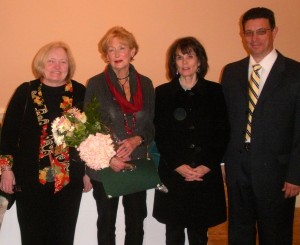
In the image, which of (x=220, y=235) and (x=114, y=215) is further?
(x=220, y=235)

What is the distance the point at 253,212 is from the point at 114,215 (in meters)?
1.01

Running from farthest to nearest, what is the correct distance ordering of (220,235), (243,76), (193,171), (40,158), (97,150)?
1. (220,235)
2. (243,76)
3. (193,171)
4. (40,158)
5. (97,150)

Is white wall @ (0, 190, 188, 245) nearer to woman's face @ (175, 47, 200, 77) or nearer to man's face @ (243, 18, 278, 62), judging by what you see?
woman's face @ (175, 47, 200, 77)

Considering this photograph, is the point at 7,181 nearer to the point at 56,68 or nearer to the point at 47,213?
the point at 47,213

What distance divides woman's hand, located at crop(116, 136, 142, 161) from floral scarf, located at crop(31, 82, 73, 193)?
1.17 ft

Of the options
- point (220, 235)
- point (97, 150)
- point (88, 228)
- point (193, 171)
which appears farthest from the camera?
point (220, 235)

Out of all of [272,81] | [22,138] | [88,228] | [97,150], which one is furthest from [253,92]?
[88,228]

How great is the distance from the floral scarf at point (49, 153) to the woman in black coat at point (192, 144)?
672 millimetres

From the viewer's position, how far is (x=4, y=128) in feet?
6.50

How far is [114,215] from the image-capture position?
2135mm

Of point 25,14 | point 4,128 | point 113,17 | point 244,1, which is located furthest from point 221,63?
point 4,128

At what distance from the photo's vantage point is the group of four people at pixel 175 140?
1975 millimetres

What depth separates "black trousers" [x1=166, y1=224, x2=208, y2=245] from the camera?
7.09 ft

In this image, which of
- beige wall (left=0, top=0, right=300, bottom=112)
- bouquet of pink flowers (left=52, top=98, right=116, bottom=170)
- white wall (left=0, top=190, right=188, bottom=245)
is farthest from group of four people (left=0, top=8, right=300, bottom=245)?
beige wall (left=0, top=0, right=300, bottom=112)
